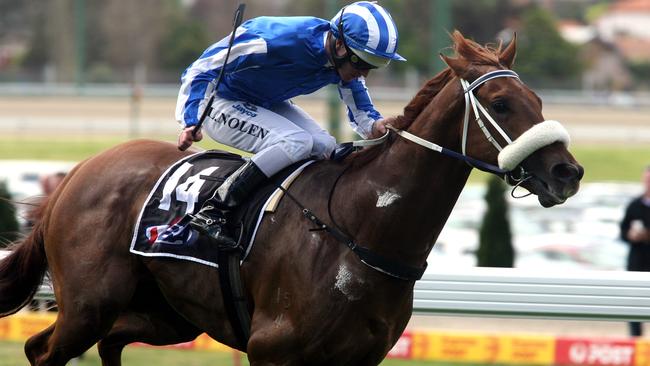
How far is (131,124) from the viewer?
109ft

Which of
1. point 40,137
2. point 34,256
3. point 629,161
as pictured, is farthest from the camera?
point 40,137

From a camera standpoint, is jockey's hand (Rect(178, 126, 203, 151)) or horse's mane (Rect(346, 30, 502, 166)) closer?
horse's mane (Rect(346, 30, 502, 166))

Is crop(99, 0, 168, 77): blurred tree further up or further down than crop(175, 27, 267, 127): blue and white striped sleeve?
further down

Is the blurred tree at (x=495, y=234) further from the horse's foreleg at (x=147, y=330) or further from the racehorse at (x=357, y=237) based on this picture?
the racehorse at (x=357, y=237)

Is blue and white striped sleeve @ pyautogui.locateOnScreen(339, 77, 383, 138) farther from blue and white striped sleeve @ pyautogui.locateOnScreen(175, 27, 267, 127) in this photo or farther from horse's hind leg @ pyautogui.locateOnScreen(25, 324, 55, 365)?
horse's hind leg @ pyautogui.locateOnScreen(25, 324, 55, 365)

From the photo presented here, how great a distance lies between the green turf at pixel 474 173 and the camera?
26.0m

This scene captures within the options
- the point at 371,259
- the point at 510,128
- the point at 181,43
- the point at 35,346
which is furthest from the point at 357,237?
the point at 181,43

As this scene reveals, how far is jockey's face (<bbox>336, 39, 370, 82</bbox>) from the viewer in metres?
4.41

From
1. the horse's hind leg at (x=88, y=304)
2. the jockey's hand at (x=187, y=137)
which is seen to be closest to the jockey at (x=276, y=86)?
the jockey's hand at (x=187, y=137)

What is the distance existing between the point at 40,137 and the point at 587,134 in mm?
16482

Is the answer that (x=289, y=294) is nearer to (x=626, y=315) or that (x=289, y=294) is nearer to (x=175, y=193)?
(x=175, y=193)

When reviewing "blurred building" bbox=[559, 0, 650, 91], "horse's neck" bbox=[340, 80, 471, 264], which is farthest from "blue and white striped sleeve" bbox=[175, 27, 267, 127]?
"blurred building" bbox=[559, 0, 650, 91]

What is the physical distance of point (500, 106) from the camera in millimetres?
4008

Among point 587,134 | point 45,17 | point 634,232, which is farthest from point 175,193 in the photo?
point 45,17
